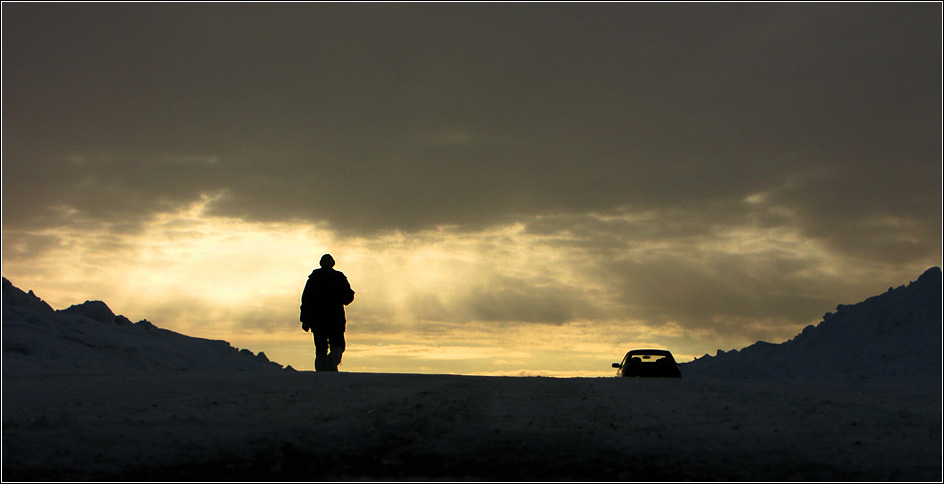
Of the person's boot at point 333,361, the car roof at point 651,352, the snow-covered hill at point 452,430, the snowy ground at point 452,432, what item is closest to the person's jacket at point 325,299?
the person's boot at point 333,361

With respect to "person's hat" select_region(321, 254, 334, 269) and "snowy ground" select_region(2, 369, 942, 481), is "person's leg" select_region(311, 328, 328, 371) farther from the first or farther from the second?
"snowy ground" select_region(2, 369, 942, 481)

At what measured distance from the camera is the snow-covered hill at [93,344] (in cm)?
1856

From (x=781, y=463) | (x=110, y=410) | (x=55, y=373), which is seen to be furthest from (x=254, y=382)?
(x=781, y=463)

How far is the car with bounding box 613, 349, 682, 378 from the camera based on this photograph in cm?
2345

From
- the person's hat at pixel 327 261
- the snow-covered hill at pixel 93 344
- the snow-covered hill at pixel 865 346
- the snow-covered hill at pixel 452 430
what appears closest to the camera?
the snow-covered hill at pixel 452 430

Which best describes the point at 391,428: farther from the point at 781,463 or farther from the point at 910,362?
the point at 910,362

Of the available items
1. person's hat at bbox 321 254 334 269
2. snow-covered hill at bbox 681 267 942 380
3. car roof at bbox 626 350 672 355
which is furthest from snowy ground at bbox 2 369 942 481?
car roof at bbox 626 350 672 355

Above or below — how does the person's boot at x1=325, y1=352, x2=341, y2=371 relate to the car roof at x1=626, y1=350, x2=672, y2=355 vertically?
below

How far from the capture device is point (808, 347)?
25828 mm

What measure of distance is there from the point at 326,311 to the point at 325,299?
0.29 meters

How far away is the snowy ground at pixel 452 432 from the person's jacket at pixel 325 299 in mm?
6631

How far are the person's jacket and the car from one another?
7.77m

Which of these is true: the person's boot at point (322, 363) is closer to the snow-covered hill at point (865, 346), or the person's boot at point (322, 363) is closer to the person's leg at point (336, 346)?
the person's leg at point (336, 346)

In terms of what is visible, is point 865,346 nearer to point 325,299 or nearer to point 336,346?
point 336,346
